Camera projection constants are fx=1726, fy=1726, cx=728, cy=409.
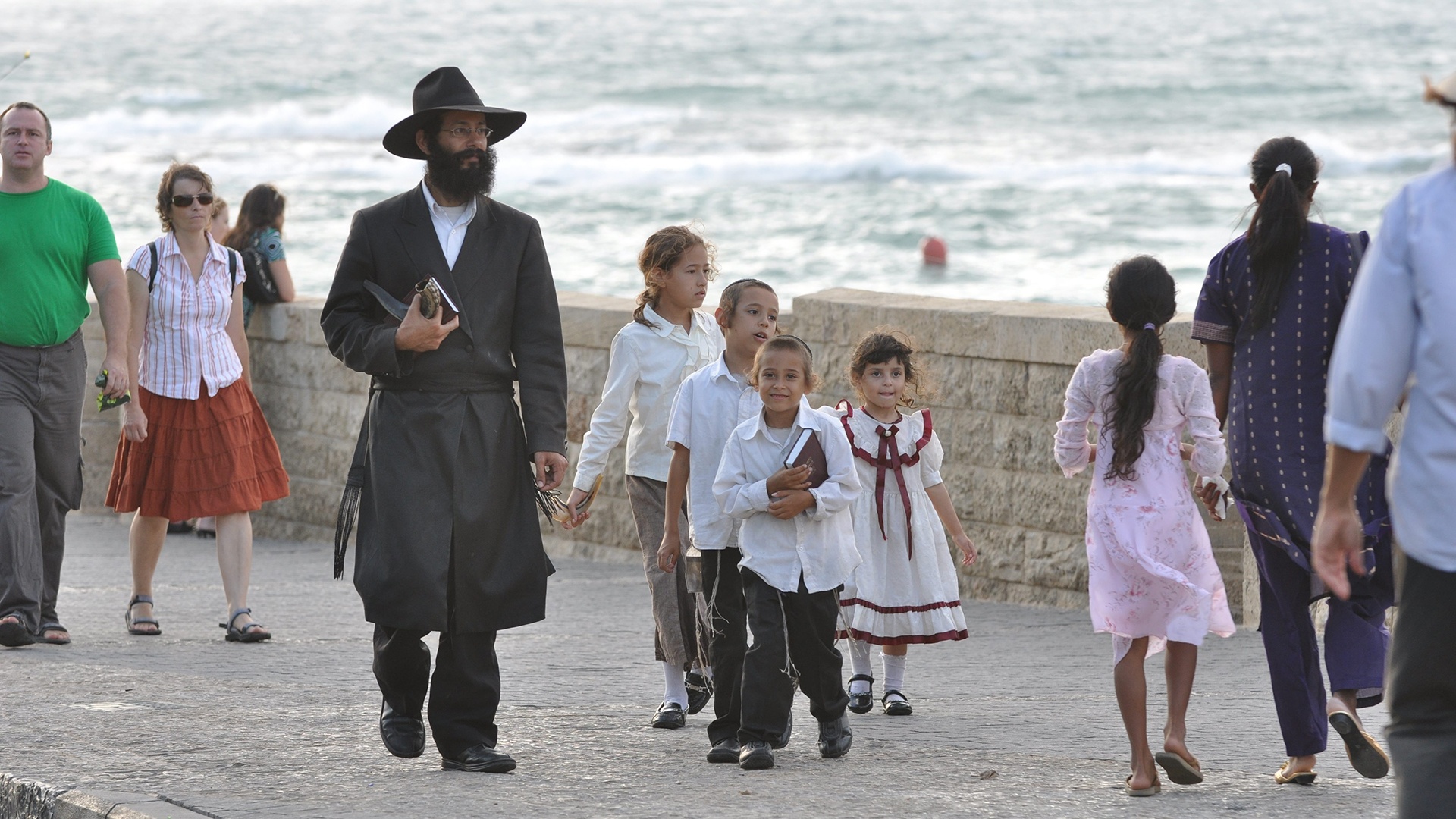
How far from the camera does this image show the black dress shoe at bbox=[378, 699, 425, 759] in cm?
488

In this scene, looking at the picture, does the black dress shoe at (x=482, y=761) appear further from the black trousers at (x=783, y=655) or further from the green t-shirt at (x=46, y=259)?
the green t-shirt at (x=46, y=259)

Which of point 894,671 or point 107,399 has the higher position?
point 107,399

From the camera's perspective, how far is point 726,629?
5109 mm

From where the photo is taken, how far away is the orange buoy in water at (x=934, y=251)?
28938mm

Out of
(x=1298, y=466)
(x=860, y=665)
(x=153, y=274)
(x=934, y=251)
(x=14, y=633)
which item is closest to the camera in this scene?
(x=1298, y=466)

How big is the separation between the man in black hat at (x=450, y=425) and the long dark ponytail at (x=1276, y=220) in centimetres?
196

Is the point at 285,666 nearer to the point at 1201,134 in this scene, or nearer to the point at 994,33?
the point at 1201,134

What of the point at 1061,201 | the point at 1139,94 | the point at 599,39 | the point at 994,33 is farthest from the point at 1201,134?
the point at 599,39

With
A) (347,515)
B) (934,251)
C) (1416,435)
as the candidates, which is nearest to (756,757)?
(347,515)

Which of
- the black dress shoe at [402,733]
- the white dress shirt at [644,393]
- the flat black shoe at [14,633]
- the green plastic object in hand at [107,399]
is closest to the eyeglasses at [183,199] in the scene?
the green plastic object in hand at [107,399]

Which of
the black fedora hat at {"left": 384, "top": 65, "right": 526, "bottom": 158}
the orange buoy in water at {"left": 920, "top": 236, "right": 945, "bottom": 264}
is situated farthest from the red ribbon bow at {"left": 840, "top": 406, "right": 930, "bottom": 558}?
the orange buoy in water at {"left": 920, "top": 236, "right": 945, "bottom": 264}

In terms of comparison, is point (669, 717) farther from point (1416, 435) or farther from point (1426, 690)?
point (1416, 435)

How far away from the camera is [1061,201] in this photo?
3397 cm

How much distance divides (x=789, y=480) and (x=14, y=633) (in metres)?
3.44
